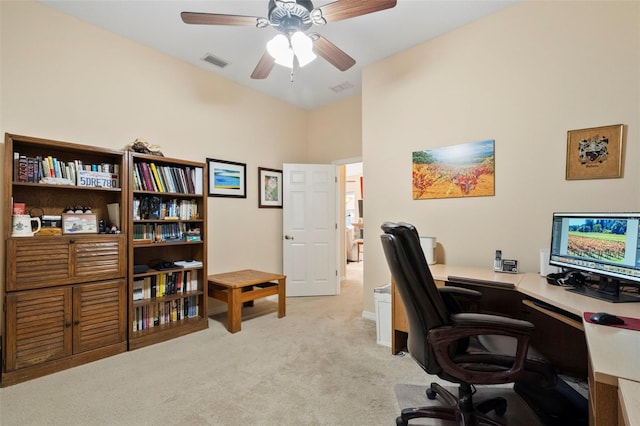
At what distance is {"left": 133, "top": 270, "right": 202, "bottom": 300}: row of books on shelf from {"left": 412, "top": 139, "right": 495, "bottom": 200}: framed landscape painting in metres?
2.63

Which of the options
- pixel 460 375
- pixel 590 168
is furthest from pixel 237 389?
pixel 590 168

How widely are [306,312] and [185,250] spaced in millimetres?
1652

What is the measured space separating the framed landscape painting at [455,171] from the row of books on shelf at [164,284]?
2626 millimetres

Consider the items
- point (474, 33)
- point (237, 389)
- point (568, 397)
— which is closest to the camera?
point (568, 397)

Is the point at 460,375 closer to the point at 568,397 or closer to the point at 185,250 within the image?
the point at 568,397

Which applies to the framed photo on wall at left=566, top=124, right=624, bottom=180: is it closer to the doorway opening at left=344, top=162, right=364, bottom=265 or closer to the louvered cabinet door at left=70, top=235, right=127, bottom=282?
the louvered cabinet door at left=70, top=235, right=127, bottom=282

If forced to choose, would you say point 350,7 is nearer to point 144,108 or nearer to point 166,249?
Result: point 144,108

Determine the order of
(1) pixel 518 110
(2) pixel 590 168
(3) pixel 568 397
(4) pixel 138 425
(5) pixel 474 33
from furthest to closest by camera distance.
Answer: (5) pixel 474 33 → (1) pixel 518 110 → (2) pixel 590 168 → (3) pixel 568 397 → (4) pixel 138 425

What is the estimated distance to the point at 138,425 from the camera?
1696mm

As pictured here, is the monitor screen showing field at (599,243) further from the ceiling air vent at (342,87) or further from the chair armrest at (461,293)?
the ceiling air vent at (342,87)

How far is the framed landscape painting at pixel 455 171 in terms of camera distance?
108 inches

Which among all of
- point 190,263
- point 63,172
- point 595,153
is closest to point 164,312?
point 190,263

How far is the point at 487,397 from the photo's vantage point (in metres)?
1.99

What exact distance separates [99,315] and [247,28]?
291 cm
